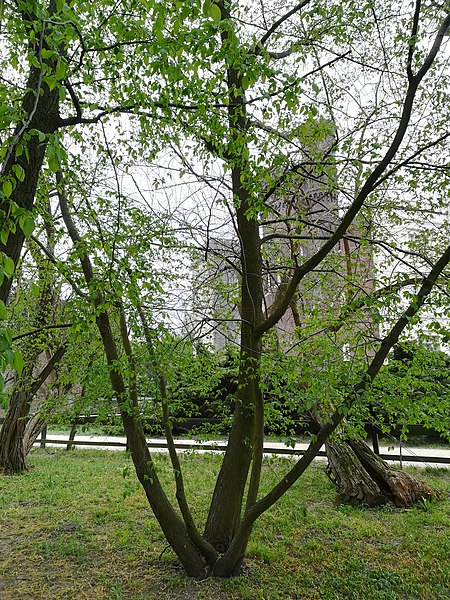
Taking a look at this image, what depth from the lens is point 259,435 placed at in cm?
340

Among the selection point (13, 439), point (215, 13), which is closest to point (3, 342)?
point (215, 13)

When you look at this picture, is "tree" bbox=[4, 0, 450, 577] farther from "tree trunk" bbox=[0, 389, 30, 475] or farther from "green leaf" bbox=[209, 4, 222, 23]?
"tree trunk" bbox=[0, 389, 30, 475]

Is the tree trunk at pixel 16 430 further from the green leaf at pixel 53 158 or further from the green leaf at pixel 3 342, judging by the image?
the green leaf at pixel 3 342

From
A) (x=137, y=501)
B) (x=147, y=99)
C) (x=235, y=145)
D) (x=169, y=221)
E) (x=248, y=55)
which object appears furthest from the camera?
(x=137, y=501)

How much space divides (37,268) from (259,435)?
11.0ft

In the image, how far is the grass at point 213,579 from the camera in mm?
3502

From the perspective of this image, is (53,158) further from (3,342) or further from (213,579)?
(213,579)

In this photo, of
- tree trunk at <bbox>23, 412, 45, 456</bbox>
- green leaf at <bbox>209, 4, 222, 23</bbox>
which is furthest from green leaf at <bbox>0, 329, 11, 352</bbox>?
tree trunk at <bbox>23, 412, 45, 456</bbox>

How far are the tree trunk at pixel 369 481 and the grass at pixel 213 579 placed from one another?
0.55 feet

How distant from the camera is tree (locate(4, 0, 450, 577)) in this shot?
8.79 ft

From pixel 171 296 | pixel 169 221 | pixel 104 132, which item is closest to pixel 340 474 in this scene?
pixel 171 296

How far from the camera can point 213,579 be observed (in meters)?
3.61

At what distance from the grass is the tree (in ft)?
1.14

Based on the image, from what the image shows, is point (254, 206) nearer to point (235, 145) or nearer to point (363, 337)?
point (235, 145)
